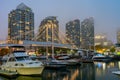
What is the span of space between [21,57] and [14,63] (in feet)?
6.63

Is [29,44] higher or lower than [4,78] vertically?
higher

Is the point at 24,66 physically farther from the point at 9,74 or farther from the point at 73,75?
the point at 73,75

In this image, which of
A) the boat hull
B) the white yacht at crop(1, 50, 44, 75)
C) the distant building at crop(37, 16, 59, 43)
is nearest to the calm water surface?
the boat hull

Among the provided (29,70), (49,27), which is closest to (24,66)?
(29,70)

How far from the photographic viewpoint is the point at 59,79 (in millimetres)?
42156

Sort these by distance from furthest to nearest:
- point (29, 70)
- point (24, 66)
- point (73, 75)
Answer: point (73, 75) < point (29, 70) < point (24, 66)

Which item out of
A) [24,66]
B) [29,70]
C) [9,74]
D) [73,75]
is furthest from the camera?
[73,75]

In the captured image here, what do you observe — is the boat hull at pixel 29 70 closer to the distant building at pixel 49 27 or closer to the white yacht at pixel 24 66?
the white yacht at pixel 24 66

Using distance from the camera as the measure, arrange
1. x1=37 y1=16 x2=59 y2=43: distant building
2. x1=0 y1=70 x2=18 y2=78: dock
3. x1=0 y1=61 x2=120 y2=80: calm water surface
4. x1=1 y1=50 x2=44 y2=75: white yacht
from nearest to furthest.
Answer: x1=0 y1=70 x2=18 y2=78: dock
x1=0 y1=61 x2=120 y2=80: calm water surface
x1=1 y1=50 x2=44 y2=75: white yacht
x1=37 y1=16 x2=59 y2=43: distant building

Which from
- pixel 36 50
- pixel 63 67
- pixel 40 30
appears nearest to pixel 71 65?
pixel 63 67

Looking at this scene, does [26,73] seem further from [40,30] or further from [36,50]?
[36,50]

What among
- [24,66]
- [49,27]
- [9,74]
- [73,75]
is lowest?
[73,75]

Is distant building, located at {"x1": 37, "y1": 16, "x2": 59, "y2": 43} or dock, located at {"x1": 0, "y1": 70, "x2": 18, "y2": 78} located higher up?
distant building, located at {"x1": 37, "y1": 16, "x2": 59, "y2": 43}

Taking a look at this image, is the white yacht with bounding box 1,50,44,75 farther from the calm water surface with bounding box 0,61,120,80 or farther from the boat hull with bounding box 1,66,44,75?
the calm water surface with bounding box 0,61,120,80
